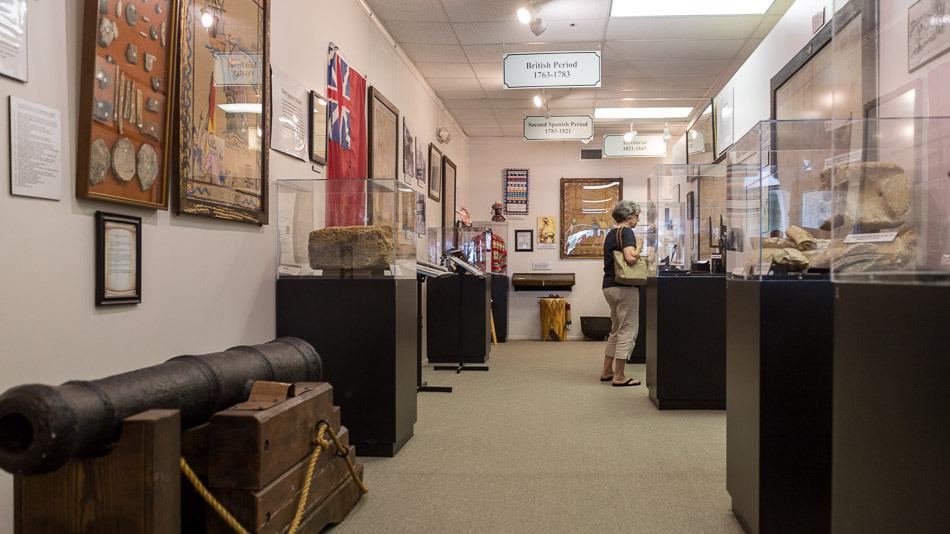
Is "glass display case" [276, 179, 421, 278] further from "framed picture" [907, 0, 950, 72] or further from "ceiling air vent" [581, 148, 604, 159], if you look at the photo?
"ceiling air vent" [581, 148, 604, 159]

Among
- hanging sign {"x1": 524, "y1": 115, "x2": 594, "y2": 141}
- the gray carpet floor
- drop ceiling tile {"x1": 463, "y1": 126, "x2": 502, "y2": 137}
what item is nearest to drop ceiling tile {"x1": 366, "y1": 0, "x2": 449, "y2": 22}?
hanging sign {"x1": 524, "y1": 115, "x2": 594, "y2": 141}

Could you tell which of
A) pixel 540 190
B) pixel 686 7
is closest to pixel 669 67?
→ pixel 686 7

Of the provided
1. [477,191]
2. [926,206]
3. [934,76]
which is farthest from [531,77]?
[477,191]

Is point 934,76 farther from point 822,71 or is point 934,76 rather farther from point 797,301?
point 822,71

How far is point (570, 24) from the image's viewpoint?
6.34m

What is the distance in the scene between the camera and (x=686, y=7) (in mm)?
5957

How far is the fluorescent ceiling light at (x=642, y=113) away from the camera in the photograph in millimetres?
9648

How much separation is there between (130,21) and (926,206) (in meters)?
2.53

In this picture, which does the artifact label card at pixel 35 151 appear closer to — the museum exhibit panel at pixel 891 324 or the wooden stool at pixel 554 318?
the museum exhibit panel at pixel 891 324

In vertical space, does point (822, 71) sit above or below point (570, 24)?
below

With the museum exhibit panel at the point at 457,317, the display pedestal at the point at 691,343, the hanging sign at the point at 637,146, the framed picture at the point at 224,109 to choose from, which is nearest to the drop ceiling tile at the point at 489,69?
the museum exhibit panel at the point at 457,317

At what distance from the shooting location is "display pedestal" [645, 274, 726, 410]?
5.17 meters

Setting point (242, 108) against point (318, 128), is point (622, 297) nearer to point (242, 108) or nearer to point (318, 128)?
point (318, 128)

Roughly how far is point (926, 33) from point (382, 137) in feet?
13.9
